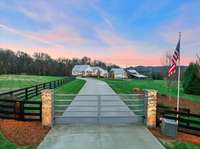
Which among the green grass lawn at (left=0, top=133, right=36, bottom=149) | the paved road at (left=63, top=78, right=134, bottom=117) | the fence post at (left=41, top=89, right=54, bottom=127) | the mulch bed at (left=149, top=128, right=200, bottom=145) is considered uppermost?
the fence post at (left=41, top=89, right=54, bottom=127)

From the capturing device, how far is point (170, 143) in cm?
882

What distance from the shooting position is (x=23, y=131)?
9.82 m

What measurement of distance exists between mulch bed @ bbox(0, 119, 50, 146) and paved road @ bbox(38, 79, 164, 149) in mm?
353

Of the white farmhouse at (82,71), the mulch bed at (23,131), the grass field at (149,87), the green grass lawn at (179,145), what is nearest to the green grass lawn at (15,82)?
the grass field at (149,87)

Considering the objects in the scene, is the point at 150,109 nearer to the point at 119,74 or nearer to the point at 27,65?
the point at 119,74

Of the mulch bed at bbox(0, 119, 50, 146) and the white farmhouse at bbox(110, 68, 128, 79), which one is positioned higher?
the white farmhouse at bbox(110, 68, 128, 79)

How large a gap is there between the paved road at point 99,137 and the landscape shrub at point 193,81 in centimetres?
2480

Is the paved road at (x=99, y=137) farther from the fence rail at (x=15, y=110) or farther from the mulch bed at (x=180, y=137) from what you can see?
the fence rail at (x=15, y=110)

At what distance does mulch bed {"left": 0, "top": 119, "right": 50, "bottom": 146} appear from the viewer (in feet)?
28.8

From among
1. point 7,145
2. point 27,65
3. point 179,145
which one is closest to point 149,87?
point 179,145

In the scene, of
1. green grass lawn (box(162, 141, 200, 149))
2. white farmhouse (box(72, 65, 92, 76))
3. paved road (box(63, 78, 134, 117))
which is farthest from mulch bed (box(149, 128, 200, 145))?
white farmhouse (box(72, 65, 92, 76))

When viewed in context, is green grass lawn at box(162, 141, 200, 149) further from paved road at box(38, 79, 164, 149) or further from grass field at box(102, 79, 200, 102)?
grass field at box(102, 79, 200, 102)

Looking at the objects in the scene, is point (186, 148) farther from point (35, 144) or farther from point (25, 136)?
point (25, 136)

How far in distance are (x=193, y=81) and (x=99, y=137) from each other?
90.0 ft
